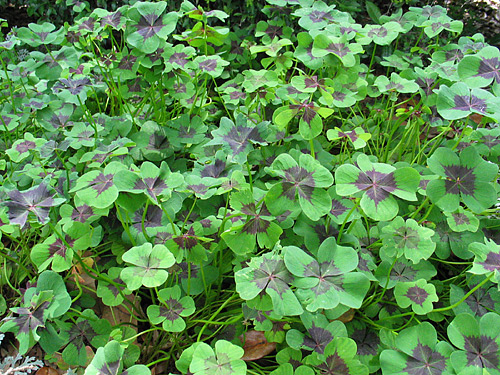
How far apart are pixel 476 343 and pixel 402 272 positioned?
1.24 ft

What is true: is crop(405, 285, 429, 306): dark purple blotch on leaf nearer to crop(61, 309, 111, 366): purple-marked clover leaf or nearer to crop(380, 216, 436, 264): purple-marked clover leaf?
crop(380, 216, 436, 264): purple-marked clover leaf

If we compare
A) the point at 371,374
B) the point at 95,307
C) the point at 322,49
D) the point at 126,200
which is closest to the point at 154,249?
the point at 126,200

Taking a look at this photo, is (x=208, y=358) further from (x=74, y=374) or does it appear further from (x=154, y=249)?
(x=74, y=374)

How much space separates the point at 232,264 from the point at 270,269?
0.44m

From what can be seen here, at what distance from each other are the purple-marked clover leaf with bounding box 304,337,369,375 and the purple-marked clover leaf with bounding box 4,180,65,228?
3.14ft

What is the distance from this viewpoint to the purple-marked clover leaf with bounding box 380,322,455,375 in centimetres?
127

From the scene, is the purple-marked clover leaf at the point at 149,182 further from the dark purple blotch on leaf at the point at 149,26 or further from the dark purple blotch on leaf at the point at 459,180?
the dark purple blotch on leaf at the point at 459,180

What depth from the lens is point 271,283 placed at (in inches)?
48.9

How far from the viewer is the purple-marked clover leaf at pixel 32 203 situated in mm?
1332

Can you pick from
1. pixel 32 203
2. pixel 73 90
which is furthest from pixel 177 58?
pixel 32 203

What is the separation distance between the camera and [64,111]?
2119 millimetres

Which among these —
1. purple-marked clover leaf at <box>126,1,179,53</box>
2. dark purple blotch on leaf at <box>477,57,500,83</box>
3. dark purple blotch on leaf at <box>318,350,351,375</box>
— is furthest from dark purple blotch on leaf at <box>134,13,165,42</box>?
dark purple blotch on leaf at <box>318,350,351,375</box>

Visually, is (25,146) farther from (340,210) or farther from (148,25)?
(340,210)

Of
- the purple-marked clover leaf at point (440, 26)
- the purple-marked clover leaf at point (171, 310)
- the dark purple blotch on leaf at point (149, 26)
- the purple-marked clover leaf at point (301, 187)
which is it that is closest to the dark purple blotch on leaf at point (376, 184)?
the purple-marked clover leaf at point (301, 187)
